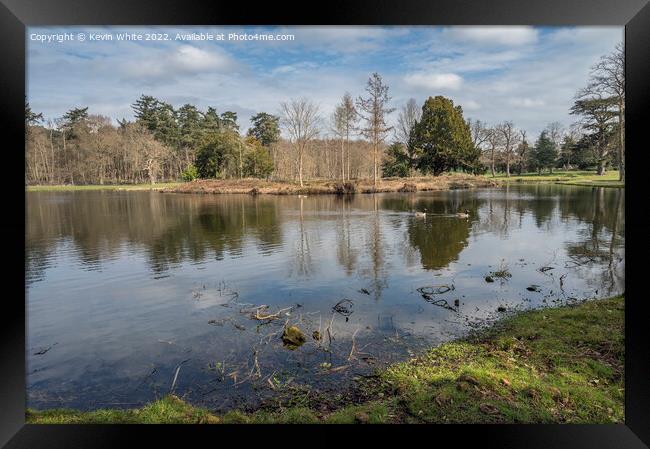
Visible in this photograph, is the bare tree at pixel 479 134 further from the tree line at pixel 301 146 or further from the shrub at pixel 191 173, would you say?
the shrub at pixel 191 173

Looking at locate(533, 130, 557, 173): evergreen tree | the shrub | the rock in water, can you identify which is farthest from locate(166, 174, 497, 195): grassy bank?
the rock in water

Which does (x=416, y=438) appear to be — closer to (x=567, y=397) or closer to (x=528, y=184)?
(x=567, y=397)

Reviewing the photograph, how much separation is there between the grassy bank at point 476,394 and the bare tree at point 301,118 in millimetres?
30324

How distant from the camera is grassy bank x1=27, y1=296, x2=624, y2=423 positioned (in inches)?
191

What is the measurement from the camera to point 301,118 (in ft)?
116

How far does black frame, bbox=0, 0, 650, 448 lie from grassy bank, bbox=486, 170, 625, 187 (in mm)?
31268

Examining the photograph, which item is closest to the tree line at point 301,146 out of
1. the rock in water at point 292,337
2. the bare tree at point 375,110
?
the bare tree at point 375,110

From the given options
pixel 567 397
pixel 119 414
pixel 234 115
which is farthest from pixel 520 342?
pixel 234 115

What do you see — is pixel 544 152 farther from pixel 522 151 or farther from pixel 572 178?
pixel 572 178

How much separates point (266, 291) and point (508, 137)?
4223cm

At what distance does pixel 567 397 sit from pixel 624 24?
4517mm

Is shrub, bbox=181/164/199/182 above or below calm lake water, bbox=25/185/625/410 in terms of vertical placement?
above

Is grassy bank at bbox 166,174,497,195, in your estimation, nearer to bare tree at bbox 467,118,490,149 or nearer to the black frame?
bare tree at bbox 467,118,490,149

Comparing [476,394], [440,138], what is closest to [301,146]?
[440,138]
